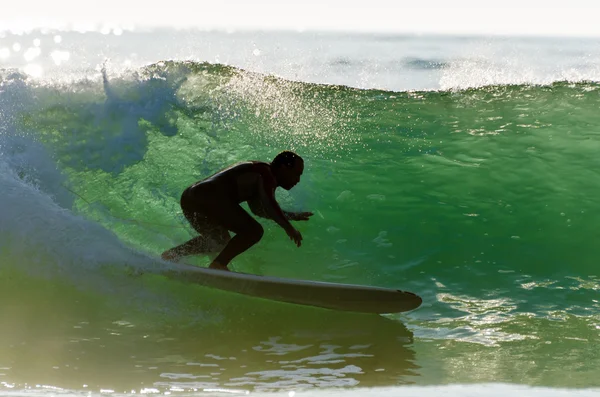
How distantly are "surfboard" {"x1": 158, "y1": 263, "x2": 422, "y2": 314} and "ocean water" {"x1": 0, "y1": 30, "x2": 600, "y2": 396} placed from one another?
13 cm

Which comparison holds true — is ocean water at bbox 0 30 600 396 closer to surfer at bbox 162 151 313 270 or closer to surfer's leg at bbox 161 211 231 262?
surfer's leg at bbox 161 211 231 262

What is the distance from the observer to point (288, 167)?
509cm

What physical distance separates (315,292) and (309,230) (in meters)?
2.04

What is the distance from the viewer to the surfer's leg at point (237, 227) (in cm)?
530

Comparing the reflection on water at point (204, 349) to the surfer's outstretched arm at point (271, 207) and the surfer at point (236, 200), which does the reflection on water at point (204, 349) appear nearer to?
the surfer at point (236, 200)

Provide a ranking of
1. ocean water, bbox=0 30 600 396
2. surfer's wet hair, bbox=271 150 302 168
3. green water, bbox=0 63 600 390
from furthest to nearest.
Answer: surfer's wet hair, bbox=271 150 302 168 → green water, bbox=0 63 600 390 → ocean water, bbox=0 30 600 396

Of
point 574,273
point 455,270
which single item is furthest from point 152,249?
point 574,273

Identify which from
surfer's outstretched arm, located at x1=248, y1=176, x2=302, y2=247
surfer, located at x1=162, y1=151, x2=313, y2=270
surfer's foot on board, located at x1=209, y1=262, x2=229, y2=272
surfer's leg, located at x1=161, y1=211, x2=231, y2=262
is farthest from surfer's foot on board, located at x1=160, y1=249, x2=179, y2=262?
surfer's outstretched arm, located at x1=248, y1=176, x2=302, y2=247

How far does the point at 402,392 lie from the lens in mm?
4000

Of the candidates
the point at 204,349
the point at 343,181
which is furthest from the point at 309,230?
the point at 204,349

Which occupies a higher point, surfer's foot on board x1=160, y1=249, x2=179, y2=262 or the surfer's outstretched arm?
the surfer's outstretched arm

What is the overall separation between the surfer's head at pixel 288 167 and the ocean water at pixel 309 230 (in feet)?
3.17

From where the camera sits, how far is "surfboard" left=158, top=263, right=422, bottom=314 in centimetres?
514

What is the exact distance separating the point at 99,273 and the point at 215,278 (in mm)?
988
